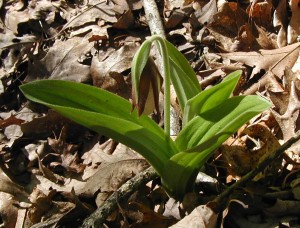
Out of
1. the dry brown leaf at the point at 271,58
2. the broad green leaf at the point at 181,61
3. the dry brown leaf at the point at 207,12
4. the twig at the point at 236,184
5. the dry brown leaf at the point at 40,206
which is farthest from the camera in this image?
the dry brown leaf at the point at 207,12

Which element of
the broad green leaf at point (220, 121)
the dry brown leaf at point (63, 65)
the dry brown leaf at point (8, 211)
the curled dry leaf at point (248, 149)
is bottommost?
the dry brown leaf at point (8, 211)

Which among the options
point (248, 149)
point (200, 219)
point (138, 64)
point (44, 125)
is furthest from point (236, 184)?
point (44, 125)

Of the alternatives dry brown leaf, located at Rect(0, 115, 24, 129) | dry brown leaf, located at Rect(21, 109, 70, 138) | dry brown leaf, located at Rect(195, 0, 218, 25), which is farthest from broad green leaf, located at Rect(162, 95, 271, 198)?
dry brown leaf, located at Rect(195, 0, 218, 25)

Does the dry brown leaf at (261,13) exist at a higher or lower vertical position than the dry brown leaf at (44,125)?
higher

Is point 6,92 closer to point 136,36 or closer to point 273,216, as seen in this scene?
point 136,36

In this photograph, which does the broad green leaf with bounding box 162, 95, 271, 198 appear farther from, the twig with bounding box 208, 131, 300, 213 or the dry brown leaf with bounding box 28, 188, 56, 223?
the dry brown leaf with bounding box 28, 188, 56, 223

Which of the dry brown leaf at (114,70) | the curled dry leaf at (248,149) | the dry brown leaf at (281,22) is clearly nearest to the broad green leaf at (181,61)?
the curled dry leaf at (248,149)

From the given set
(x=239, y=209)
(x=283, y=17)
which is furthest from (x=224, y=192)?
(x=283, y=17)

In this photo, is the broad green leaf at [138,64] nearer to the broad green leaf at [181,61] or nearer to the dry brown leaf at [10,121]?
the broad green leaf at [181,61]

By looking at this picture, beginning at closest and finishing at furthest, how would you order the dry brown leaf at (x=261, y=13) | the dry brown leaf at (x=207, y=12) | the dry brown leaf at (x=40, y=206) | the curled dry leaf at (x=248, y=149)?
the curled dry leaf at (x=248, y=149) → the dry brown leaf at (x=40, y=206) → the dry brown leaf at (x=261, y=13) → the dry brown leaf at (x=207, y=12)
